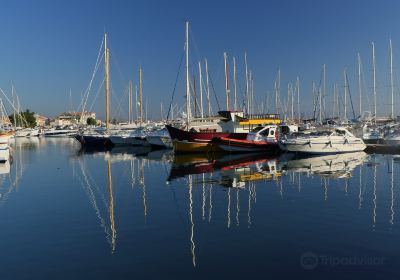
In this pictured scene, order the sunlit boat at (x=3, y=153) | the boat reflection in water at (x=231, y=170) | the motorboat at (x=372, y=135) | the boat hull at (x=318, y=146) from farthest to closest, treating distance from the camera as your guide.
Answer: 1. the motorboat at (x=372, y=135)
2. the boat hull at (x=318, y=146)
3. the sunlit boat at (x=3, y=153)
4. the boat reflection in water at (x=231, y=170)

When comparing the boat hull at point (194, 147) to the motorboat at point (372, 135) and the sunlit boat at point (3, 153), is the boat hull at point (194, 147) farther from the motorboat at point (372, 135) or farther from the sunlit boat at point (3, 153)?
the motorboat at point (372, 135)

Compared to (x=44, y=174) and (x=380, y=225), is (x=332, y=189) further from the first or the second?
(x=44, y=174)

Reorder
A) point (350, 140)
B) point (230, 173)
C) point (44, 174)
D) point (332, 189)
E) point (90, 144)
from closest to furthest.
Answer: point (332, 189) → point (230, 173) → point (44, 174) → point (350, 140) → point (90, 144)

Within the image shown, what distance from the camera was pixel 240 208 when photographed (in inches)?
512


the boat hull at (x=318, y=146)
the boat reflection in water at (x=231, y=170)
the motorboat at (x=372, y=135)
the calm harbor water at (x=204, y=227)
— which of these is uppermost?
the motorboat at (x=372, y=135)

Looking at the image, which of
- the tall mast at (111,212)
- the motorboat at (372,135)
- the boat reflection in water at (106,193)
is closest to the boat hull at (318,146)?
the motorboat at (372,135)

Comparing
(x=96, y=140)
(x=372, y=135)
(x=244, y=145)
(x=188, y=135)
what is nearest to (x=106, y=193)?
(x=188, y=135)

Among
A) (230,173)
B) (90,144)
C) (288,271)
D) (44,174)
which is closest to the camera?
(288,271)

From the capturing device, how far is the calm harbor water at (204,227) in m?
7.80

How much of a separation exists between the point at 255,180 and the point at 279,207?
20.6ft

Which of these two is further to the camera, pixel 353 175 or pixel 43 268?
pixel 353 175

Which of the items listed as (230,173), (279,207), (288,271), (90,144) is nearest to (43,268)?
(288,271)

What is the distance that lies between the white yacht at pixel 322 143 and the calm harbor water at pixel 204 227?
12.3 metres

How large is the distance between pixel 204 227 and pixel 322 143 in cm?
2434
